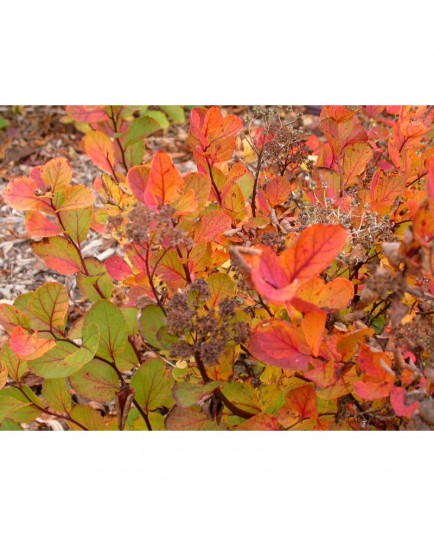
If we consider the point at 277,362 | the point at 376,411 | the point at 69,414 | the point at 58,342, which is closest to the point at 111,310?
the point at 58,342

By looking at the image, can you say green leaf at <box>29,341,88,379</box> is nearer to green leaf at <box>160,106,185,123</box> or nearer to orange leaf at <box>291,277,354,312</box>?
orange leaf at <box>291,277,354,312</box>

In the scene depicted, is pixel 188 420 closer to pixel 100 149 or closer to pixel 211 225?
pixel 211 225

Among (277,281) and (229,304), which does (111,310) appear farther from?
(277,281)

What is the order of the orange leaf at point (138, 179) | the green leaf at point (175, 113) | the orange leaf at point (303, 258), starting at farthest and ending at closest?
the green leaf at point (175, 113), the orange leaf at point (138, 179), the orange leaf at point (303, 258)

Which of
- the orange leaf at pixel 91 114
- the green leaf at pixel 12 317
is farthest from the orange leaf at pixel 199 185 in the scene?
the orange leaf at pixel 91 114

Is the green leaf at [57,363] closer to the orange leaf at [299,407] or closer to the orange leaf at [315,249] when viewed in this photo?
the orange leaf at [299,407]

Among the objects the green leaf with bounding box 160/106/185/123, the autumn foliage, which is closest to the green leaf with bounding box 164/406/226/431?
the autumn foliage
